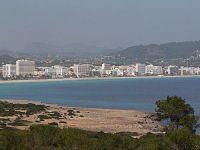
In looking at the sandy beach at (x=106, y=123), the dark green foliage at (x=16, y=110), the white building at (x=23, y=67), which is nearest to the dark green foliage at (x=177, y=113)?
the sandy beach at (x=106, y=123)

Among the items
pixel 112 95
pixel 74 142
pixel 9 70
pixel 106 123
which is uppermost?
pixel 9 70

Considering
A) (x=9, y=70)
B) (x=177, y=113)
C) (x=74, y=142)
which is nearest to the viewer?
(x=74, y=142)

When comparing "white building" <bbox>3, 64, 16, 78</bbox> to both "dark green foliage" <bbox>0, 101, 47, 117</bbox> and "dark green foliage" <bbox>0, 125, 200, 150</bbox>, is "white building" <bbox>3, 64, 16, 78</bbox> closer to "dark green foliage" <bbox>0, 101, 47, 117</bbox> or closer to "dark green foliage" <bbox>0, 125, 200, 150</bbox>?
"dark green foliage" <bbox>0, 101, 47, 117</bbox>

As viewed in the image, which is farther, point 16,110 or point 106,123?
point 16,110

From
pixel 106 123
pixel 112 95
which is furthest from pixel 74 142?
pixel 112 95

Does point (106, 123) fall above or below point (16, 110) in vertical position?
below

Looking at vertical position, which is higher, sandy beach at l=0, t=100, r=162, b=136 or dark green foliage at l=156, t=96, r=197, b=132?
dark green foliage at l=156, t=96, r=197, b=132

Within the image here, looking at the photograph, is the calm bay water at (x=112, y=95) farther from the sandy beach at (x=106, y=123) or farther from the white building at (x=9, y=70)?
the white building at (x=9, y=70)

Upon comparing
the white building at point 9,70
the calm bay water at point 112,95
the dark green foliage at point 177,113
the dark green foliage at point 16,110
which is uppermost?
the white building at point 9,70

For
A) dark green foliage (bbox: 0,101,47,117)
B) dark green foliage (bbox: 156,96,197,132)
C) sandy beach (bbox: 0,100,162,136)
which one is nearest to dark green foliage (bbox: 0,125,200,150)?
dark green foliage (bbox: 156,96,197,132)

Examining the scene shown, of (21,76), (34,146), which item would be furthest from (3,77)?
(34,146)

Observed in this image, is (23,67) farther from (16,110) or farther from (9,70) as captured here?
(16,110)

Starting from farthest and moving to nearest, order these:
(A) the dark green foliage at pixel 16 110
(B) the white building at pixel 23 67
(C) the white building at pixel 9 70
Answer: (C) the white building at pixel 9 70 → (B) the white building at pixel 23 67 → (A) the dark green foliage at pixel 16 110
